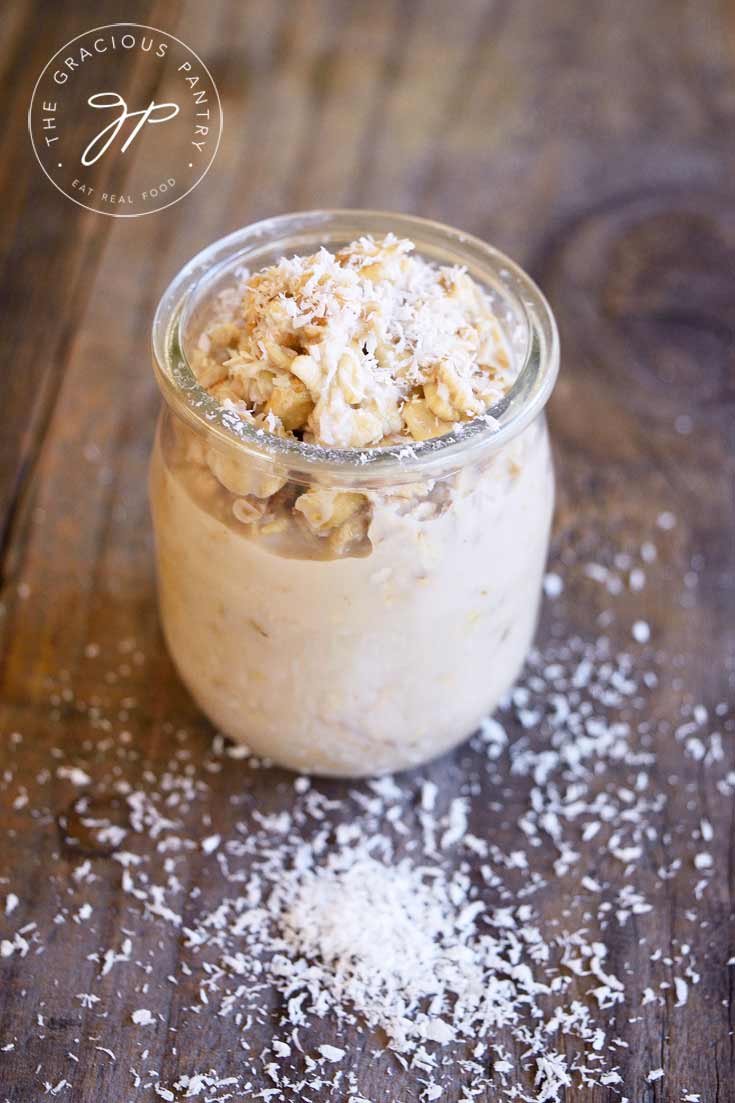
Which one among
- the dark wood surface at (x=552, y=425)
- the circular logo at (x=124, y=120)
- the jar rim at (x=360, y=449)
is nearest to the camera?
the jar rim at (x=360, y=449)

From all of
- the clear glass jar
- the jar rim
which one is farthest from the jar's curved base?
the jar rim

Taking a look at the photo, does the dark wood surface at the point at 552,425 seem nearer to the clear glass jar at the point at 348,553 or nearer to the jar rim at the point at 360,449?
the clear glass jar at the point at 348,553

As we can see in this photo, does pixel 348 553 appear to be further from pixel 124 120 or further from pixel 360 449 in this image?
pixel 124 120

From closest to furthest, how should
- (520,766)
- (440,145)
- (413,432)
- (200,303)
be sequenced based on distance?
(413,432)
(200,303)
(520,766)
(440,145)

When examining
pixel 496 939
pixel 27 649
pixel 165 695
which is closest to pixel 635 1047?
pixel 496 939

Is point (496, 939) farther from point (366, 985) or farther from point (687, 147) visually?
point (687, 147)

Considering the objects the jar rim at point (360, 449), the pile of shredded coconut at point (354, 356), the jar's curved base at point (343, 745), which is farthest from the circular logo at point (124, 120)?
the jar's curved base at point (343, 745)

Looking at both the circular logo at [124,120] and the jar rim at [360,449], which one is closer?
the jar rim at [360,449]
